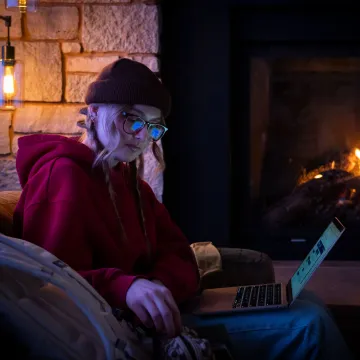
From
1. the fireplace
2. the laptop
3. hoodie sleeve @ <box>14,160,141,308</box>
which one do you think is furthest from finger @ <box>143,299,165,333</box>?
the fireplace

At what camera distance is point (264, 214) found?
271cm

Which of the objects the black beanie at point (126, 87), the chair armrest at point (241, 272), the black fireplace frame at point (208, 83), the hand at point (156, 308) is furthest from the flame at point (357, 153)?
the hand at point (156, 308)

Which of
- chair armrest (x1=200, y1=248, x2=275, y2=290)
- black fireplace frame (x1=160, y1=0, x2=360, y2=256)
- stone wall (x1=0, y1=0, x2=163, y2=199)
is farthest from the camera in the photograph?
black fireplace frame (x1=160, y1=0, x2=360, y2=256)

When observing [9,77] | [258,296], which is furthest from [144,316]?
[9,77]

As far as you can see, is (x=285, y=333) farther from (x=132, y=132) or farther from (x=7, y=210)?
(x=7, y=210)

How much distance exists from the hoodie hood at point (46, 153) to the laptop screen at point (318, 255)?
478 millimetres

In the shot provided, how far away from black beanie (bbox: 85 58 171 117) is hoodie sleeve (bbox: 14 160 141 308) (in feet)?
0.61

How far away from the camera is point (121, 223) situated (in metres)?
1.27

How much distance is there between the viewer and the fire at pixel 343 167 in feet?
8.76

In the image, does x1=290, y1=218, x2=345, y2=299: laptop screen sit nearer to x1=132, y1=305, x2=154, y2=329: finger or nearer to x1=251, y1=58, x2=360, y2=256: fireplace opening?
x1=132, y1=305, x2=154, y2=329: finger

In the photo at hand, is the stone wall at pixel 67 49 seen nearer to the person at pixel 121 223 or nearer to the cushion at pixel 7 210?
the cushion at pixel 7 210

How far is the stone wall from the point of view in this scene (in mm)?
2371

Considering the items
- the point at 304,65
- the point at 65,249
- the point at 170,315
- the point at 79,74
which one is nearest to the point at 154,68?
the point at 79,74

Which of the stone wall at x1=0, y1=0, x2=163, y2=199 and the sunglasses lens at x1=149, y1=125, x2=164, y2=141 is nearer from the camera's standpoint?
the sunglasses lens at x1=149, y1=125, x2=164, y2=141
